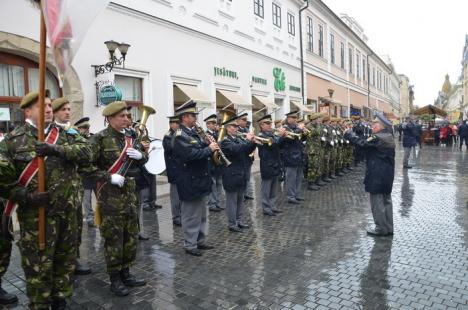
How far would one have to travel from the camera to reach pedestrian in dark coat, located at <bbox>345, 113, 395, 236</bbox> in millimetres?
6406

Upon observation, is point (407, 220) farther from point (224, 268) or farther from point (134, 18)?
point (134, 18)

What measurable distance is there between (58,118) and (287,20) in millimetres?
21566

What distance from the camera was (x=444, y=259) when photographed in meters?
5.32

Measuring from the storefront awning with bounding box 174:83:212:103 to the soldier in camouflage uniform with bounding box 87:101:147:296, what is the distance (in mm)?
9709

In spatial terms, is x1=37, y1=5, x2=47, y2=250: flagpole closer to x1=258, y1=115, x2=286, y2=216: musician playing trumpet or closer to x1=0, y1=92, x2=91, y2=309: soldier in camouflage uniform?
x1=0, y1=92, x2=91, y2=309: soldier in camouflage uniform

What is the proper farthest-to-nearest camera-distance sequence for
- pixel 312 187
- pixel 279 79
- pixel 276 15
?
pixel 279 79 → pixel 276 15 → pixel 312 187

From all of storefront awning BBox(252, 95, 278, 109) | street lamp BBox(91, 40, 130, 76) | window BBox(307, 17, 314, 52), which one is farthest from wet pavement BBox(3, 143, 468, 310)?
window BBox(307, 17, 314, 52)

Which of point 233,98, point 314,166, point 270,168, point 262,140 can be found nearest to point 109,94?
point 262,140

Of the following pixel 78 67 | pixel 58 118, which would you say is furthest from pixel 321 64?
pixel 58 118

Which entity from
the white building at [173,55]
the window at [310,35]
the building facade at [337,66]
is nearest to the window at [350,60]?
the building facade at [337,66]

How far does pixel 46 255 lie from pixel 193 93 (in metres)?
11.5

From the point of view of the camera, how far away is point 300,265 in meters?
5.18

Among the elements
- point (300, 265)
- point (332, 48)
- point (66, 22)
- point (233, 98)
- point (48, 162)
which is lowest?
point (300, 265)

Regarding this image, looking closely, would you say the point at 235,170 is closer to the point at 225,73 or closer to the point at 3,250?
the point at 3,250
